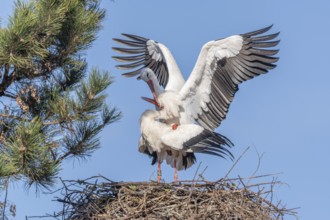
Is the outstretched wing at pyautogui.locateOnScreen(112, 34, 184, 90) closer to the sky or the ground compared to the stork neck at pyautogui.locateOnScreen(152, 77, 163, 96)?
closer to the sky

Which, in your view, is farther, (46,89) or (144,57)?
(144,57)

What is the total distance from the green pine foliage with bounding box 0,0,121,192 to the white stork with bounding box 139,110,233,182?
536 millimetres

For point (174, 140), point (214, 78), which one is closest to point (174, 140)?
point (174, 140)

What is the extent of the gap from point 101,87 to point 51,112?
1.47ft

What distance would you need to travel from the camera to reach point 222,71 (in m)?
9.21

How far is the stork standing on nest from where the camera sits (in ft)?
29.3

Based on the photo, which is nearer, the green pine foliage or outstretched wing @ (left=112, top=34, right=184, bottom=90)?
the green pine foliage

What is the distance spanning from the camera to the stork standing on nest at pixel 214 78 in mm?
8930

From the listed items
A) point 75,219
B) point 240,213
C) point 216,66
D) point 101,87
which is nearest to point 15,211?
point 75,219

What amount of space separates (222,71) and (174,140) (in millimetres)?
990

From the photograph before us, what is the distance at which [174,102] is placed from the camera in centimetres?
883

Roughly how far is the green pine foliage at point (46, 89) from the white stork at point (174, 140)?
0.54 m

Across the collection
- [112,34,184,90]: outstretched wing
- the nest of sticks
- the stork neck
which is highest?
[112,34,184,90]: outstretched wing

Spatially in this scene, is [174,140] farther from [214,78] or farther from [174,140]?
[214,78]
